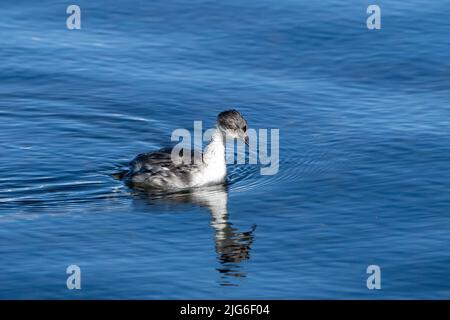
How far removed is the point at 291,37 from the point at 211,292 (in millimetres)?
12894

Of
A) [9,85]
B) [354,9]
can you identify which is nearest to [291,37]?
[354,9]

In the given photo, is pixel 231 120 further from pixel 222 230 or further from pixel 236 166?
pixel 222 230

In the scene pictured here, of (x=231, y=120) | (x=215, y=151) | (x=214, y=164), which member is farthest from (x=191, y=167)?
(x=231, y=120)

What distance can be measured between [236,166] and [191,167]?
146cm

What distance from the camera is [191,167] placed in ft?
77.2

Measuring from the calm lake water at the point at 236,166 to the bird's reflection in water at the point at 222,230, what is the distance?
0.16 ft

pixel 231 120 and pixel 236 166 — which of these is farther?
pixel 236 166

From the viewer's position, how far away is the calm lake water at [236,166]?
1945 cm

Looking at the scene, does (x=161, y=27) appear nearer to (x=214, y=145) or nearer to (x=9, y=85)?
(x=9, y=85)

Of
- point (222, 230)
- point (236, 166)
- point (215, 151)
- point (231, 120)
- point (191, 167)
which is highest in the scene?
point (231, 120)

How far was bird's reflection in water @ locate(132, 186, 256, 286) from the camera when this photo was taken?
19.7 metres

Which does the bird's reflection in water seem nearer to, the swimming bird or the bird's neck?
the swimming bird

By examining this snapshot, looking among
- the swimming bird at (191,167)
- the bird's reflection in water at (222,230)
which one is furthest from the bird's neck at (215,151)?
the bird's reflection in water at (222,230)

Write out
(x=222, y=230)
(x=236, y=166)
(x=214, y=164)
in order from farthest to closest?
(x=236, y=166)
(x=214, y=164)
(x=222, y=230)
